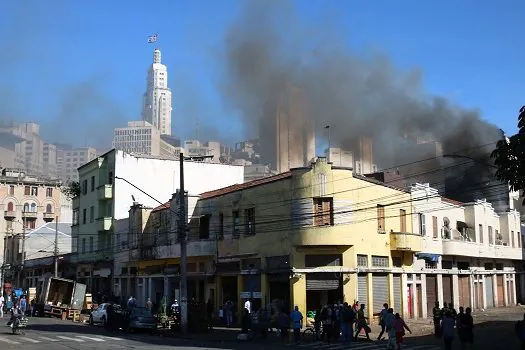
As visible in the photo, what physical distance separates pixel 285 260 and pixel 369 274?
4.78m

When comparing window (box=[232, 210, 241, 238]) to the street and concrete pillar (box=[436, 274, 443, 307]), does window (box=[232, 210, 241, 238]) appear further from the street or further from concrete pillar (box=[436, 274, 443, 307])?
concrete pillar (box=[436, 274, 443, 307])

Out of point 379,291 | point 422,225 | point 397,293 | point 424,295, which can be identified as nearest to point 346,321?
point 379,291

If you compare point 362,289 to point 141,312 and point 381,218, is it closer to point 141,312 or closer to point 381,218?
point 381,218

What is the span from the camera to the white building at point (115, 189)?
2158 inches

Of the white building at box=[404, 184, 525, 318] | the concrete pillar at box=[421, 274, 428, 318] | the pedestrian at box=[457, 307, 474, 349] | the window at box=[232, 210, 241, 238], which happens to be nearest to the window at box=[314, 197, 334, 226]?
the window at box=[232, 210, 241, 238]

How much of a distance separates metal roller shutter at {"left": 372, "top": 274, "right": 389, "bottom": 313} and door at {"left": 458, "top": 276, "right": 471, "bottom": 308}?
37.7ft

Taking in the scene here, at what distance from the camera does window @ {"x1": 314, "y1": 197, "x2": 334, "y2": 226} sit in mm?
33094

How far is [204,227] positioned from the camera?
40.8 m

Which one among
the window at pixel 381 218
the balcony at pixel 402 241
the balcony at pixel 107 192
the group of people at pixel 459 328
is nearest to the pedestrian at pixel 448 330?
the group of people at pixel 459 328

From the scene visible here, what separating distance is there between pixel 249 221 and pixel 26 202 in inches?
3022

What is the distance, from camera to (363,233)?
3403 cm

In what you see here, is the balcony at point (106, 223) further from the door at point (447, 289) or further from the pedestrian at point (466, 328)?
the pedestrian at point (466, 328)

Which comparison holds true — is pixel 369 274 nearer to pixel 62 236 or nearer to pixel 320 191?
pixel 320 191

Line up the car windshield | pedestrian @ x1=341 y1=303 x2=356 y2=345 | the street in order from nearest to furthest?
1. the street
2. pedestrian @ x1=341 y1=303 x2=356 y2=345
3. the car windshield
